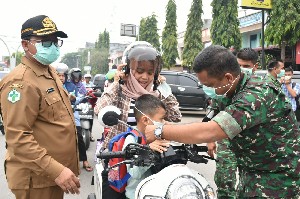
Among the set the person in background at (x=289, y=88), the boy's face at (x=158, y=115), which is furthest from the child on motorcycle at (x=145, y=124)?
the person in background at (x=289, y=88)

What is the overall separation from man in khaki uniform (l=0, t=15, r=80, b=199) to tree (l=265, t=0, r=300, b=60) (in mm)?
14981

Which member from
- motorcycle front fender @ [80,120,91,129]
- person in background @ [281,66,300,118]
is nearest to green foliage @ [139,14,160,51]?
person in background @ [281,66,300,118]

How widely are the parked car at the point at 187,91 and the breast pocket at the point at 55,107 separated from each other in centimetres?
1215

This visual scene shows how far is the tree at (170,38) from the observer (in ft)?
120

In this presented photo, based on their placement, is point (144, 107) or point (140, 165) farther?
point (144, 107)

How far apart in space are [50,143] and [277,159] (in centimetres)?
133

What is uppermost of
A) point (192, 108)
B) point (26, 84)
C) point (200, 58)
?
point (200, 58)

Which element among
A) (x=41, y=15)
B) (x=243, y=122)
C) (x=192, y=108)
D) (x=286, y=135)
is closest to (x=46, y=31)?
(x=41, y=15)

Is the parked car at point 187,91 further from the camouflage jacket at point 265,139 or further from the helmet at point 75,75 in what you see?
the camouflage jacket at point 265,139

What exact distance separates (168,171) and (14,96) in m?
1.01

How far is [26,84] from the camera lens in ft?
7.50

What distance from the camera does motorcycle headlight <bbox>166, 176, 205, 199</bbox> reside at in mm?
1739

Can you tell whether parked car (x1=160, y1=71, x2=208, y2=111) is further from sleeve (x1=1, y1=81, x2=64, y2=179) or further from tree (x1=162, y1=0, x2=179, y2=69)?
tree (x1=162, y1=0, x2=179, y2=69)

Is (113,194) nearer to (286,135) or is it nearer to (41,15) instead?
(286,135)
